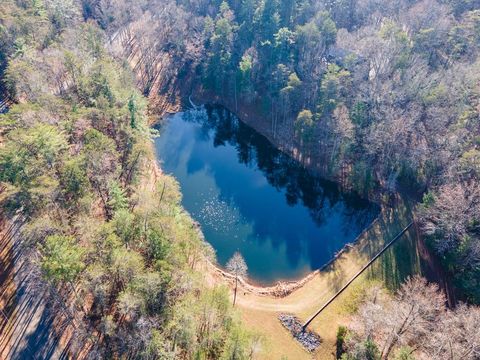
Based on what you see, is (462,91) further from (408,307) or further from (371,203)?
(408,307)

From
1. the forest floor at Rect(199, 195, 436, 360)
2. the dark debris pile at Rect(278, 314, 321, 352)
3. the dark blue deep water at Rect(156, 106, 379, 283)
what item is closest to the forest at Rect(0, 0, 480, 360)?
the forest floor at Rect(199, 195, 436, 360)

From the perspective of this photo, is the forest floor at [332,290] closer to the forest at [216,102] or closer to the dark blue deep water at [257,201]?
the forest at [216,102]

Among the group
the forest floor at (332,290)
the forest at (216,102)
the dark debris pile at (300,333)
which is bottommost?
the dark debris pile at (300,333)

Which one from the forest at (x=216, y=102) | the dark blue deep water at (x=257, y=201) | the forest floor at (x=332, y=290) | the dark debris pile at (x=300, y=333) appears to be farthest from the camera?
the dark blue deep water at (x=257, y=201)

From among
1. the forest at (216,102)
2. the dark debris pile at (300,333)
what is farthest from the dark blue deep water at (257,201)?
the dark debris pile at (300,333)

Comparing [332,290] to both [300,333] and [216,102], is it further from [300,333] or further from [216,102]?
[216,102]

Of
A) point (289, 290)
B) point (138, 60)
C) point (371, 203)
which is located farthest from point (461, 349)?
point (138, 60)
